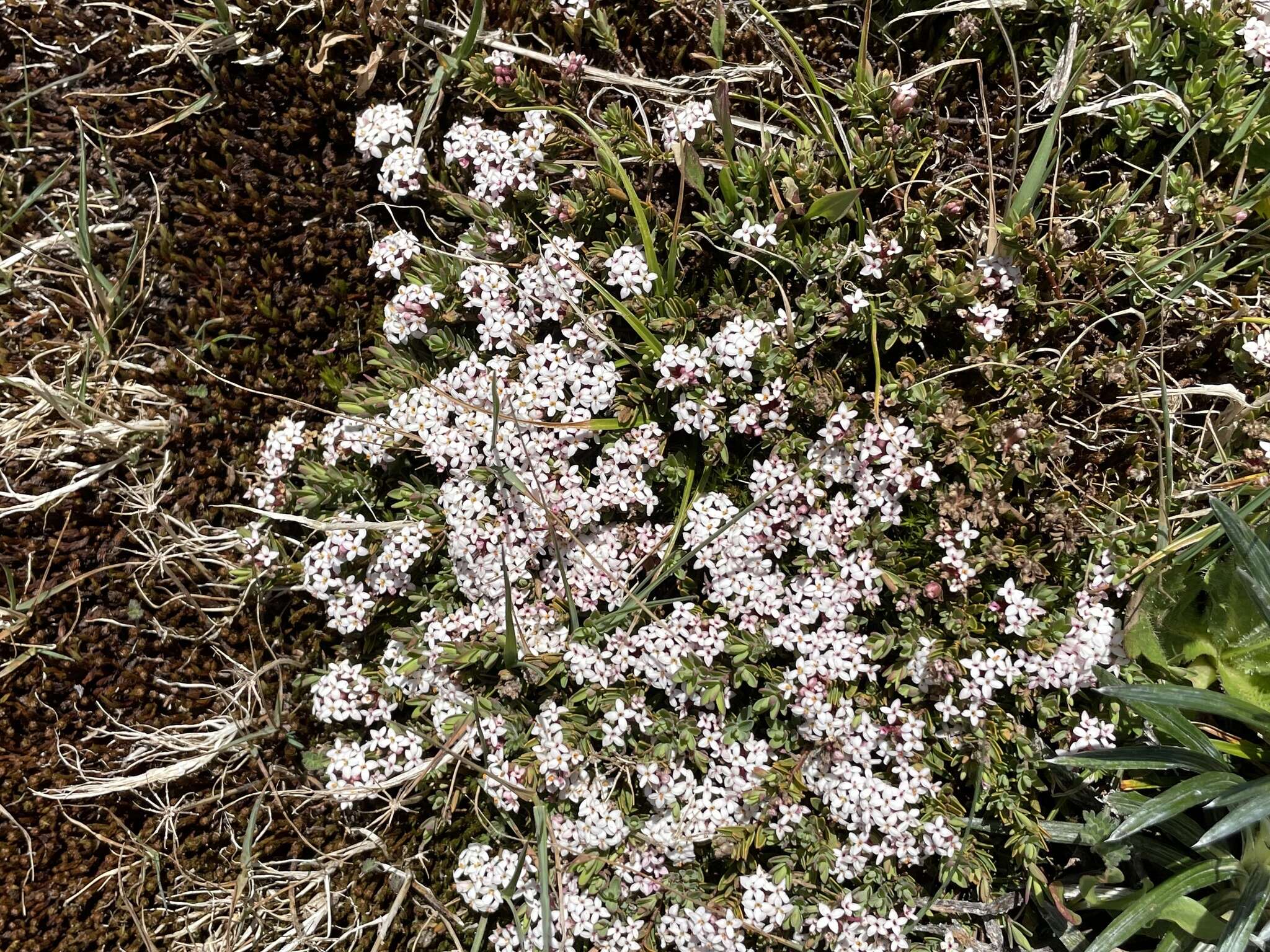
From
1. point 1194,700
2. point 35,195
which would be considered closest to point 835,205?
point 1194,700

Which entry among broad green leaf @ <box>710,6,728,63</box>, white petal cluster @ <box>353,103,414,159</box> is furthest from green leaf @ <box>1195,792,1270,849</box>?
white petal cluster @ <box>353,103,414,159</box>

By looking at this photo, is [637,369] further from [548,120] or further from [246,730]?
[246,730]

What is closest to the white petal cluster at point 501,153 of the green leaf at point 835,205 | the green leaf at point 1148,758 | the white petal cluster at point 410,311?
the white petal cluster at point 410,311

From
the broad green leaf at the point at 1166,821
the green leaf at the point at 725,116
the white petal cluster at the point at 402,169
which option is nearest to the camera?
the broad green leaf at the point at 1166,821

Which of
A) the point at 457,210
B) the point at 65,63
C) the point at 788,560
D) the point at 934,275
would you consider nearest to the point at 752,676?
the point at 788,560

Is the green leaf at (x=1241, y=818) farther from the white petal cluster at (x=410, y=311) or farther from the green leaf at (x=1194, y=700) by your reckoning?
the white petal cluster at (x=410, y=311)

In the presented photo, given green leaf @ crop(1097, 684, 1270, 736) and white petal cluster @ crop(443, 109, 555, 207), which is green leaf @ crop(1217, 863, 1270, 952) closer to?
green leaf @ crop(1097, 684, 1270, 736)
